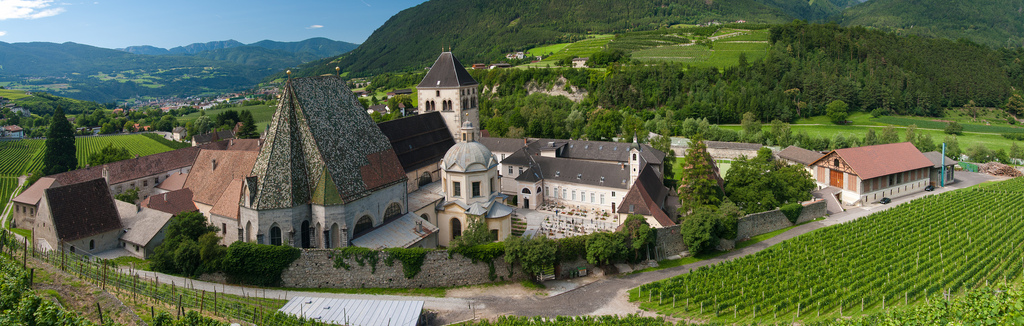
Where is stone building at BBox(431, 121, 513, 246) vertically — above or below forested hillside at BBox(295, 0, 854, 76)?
below

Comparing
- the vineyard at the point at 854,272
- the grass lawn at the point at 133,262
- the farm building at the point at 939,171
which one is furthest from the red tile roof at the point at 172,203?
the farm building at the point at 939,171

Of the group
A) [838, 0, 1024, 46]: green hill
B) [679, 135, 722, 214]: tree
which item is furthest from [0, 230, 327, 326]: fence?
[838, 0, 1024, 46]: green hill


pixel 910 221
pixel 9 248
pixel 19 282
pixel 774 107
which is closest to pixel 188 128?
pixel 9 248

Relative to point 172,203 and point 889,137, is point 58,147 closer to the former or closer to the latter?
point 172,203

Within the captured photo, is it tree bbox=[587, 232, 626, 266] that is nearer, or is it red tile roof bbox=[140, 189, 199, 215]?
tree bbox=[587, 232, 626, 266]

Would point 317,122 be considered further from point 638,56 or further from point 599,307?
point 638,56

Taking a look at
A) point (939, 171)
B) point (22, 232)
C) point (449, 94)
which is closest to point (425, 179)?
point (449, 94)

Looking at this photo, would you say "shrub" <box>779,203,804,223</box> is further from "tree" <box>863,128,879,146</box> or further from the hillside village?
"tree" <box>863,128,879,146</box>
